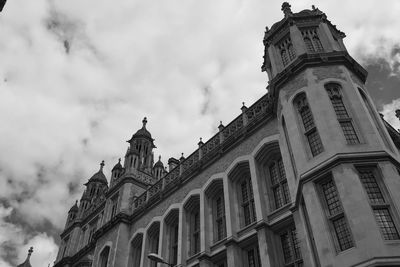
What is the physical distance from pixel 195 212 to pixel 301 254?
29.8ft

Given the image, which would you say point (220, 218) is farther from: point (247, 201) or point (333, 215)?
point (333, 215)

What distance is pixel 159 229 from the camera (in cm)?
2480

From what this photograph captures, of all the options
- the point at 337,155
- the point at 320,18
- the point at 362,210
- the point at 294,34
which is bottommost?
the point at 362,210

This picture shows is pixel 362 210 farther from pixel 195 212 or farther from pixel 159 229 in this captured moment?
pixel 159 229

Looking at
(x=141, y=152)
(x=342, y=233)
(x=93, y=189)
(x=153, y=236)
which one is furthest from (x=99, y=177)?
(x=342, y=233)

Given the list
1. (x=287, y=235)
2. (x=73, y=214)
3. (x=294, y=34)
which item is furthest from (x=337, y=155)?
(x=73, y=214)

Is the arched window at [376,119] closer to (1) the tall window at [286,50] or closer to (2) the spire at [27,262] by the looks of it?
(1) the tall window at [286,50]

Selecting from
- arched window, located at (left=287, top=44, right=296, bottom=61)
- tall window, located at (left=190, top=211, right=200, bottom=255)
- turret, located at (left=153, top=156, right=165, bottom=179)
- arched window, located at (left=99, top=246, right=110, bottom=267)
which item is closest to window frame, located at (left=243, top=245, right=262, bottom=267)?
tall window, located at (left=190, top=211, right=200, bottom=255)

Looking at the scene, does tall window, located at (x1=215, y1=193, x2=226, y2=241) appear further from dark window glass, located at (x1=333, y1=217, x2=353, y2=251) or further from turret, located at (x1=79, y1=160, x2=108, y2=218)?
turret, located at (x1=79, y1=160, x2=108, y2=218)

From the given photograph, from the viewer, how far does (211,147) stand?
23422 mm

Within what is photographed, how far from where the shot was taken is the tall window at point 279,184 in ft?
56.7

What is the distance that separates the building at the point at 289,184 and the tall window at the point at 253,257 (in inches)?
1.8

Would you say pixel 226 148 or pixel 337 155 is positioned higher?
pixel 226 148

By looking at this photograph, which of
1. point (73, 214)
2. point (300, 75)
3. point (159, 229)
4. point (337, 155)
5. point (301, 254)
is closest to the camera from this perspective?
point (337, 155)
